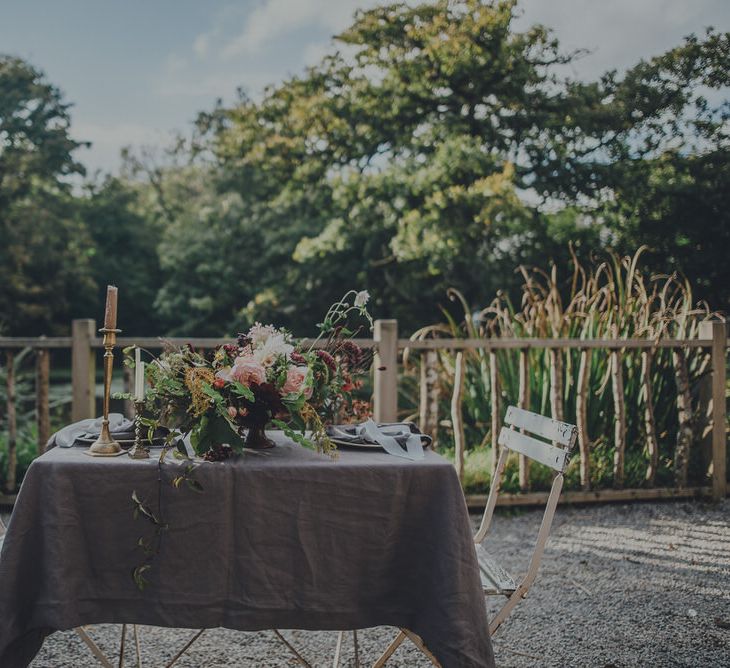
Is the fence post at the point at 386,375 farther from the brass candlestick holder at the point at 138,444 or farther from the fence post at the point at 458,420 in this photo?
the brass candlestick holder at the point at 138,444

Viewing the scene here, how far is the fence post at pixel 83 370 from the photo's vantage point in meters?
4.59

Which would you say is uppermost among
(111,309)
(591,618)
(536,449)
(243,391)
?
(111,309)

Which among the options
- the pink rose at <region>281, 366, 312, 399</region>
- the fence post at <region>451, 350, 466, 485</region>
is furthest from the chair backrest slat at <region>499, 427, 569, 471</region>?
the fence post at <region>451, 350, 466, 485</region>

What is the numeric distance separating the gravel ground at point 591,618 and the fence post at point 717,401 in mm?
590

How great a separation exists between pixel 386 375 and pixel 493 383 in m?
0.76

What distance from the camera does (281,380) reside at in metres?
2.11

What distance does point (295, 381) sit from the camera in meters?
2.16

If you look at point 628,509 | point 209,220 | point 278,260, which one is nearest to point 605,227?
point 278,260

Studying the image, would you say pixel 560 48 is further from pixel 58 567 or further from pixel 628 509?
pixel 58 567

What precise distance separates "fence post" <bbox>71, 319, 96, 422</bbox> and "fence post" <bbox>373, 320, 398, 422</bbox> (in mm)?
1833

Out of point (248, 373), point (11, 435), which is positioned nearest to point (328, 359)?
point (248, 373)

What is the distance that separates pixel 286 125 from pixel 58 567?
42.0 ft

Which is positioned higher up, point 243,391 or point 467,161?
point 467,161

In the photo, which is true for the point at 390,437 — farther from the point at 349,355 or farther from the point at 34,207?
the point at 34,207
